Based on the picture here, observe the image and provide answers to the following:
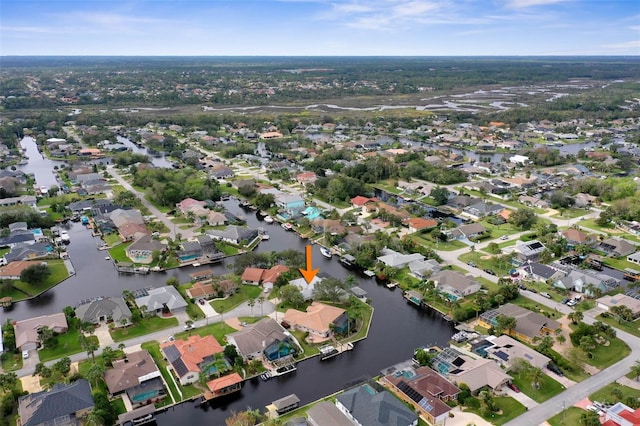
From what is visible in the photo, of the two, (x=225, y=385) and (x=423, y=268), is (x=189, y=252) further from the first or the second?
(x=423, y=268)

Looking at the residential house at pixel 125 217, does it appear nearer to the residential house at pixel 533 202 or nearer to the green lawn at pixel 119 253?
the green lawn at pixel 119 253

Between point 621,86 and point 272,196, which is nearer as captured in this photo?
point 272,196

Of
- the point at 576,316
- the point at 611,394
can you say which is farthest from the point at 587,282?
the point at 611,394

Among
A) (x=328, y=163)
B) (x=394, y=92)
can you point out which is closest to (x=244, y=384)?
(x=328, y=163)

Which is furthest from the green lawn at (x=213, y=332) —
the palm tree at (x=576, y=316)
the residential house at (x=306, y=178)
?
the residential house at (x=306, y=178)

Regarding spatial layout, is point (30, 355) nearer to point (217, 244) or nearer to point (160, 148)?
point (217, 244)

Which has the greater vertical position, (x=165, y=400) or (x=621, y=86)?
(x=621, y=86)

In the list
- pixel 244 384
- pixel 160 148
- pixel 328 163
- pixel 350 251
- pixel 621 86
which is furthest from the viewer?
pixel 621 86
